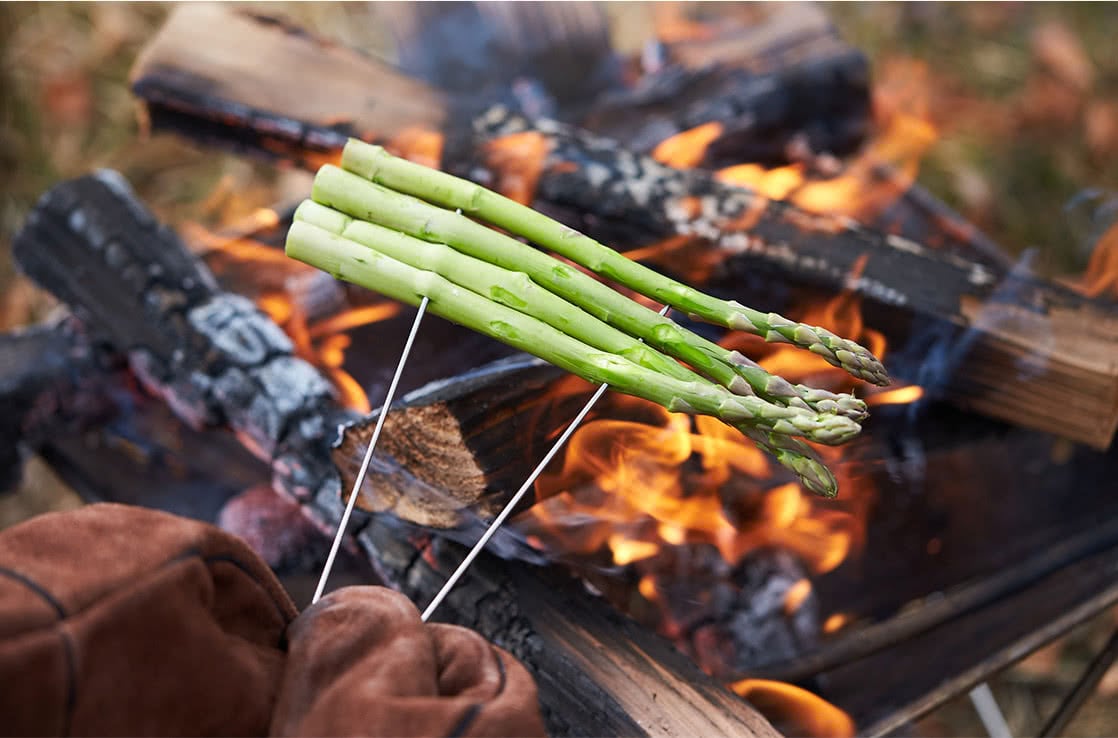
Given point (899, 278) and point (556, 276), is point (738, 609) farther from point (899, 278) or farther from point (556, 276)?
point (556, 276)

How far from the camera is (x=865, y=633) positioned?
1.57m

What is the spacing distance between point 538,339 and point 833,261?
633 millimetres

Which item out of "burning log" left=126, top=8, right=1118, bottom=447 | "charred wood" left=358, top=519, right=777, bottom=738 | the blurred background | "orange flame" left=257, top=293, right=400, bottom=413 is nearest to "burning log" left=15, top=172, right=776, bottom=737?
"charred wood" left=358, top=519, right=777, bottom=738

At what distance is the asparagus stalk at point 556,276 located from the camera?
1239mm

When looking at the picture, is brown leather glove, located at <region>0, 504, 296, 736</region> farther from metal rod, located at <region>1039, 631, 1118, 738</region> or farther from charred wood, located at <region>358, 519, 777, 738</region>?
metal rod, located at <region>1039, 631, 1118, 738</region>

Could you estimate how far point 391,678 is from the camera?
903 millimetres

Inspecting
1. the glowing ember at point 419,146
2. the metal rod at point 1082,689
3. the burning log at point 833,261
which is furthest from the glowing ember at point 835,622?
the glowing ember at point 419,146

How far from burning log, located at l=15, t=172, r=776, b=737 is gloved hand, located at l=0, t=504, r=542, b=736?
11.6 inches

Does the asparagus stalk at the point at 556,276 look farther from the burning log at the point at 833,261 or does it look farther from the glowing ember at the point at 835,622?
the glowing ember at the point at 835,622

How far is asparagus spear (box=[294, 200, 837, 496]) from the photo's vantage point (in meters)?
1.22

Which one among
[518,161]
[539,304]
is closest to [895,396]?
[539,304]

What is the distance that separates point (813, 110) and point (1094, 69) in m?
1.97

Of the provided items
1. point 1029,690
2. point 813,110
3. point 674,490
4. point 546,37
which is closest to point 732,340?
point 674,490

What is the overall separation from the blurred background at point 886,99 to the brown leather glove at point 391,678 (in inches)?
90.9
